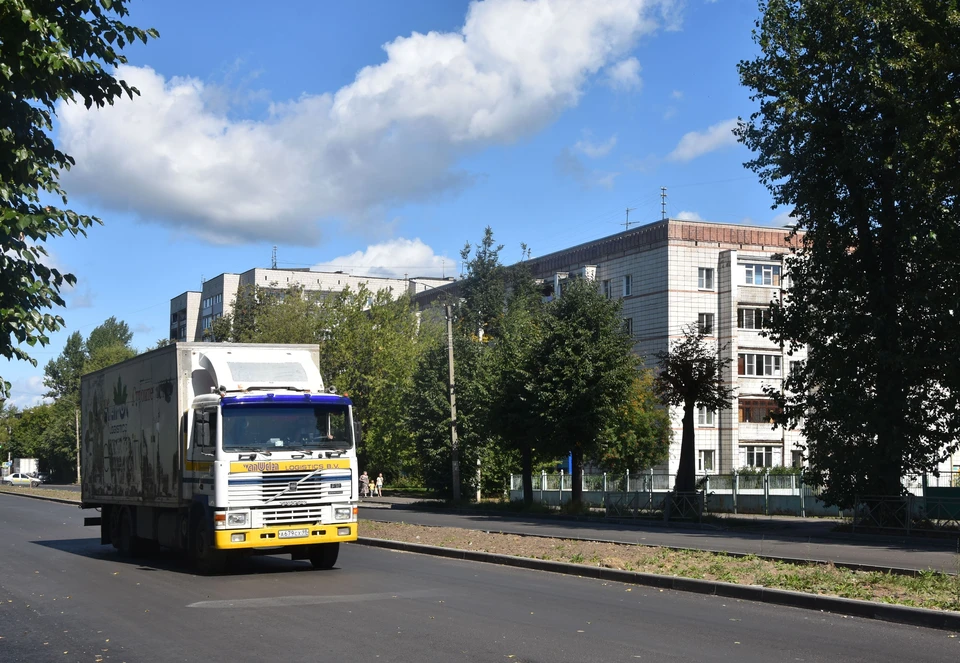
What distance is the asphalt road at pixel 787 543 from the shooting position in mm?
17453

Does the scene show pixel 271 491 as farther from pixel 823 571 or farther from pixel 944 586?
pixel 944 586

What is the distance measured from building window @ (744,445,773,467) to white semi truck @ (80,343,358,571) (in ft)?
156

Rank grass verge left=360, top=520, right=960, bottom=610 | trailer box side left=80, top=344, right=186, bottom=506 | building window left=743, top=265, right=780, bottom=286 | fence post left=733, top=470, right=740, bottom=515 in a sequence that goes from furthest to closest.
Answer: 1. building window left=743, top=265, right=780, bottom=286
2. fence post left=733, top=470, right=740, bottom=515
3. trailer box side left=80, top=344, right=186, bottom=506
4. grass verge left=360, top=520, right=960, bottom=610

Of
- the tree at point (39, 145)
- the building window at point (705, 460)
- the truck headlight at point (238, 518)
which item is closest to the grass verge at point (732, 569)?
the truck headlight at point (238, 518)

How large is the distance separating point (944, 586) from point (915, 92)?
15615mm

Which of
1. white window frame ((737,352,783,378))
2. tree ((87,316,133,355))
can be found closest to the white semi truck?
white window frame ((737,352,783,378))

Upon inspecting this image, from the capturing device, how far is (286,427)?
1579 centimetres

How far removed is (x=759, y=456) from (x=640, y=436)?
52.4ft

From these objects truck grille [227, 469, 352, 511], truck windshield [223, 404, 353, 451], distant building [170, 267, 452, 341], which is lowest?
truck grille [227, 469, 352, 511]

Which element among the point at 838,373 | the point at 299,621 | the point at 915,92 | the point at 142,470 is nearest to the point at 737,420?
the point at 838,373

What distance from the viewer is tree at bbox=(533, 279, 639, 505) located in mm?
36938

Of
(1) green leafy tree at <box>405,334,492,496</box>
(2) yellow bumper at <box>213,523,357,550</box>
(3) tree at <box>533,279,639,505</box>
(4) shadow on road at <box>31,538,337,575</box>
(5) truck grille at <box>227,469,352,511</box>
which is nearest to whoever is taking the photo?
(2) yellow bumper at <box>213,523,357,550</box>

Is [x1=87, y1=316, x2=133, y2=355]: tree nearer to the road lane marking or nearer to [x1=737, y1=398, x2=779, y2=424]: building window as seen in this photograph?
[x1=737, y1=398, x2=779, y2=424]: building window

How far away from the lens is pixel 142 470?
18.3m
